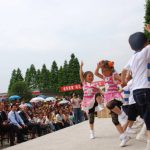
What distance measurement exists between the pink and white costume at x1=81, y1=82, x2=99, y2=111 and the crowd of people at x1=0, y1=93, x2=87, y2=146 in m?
3.95

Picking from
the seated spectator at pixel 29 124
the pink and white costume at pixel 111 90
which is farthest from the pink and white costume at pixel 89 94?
the seated spectator at pixel 29 124

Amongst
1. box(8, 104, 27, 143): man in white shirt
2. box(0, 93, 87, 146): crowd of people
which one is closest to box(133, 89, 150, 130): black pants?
box(0, 93, 87, 146): crowd of people

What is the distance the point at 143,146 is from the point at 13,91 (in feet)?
220

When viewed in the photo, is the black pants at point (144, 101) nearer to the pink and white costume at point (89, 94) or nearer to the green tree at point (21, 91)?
the pink and white costume at point (89, 94)

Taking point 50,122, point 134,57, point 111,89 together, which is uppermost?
point 134,57

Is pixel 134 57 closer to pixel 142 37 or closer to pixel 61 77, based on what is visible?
pixel 142 37

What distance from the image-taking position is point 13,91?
72.7 metres

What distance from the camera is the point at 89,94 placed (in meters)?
9.28

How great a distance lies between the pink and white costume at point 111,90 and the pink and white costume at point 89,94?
116cm

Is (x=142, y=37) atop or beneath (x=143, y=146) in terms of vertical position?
atop

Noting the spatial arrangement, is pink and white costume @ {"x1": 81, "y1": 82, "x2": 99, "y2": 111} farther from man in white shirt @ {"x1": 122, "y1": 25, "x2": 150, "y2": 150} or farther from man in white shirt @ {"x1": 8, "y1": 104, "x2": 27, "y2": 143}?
man in white shirt @ {"x1": 8, "y1": 104, "x2": 27, "y2": 143}

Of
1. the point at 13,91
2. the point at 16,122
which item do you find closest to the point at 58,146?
the point at 16,122

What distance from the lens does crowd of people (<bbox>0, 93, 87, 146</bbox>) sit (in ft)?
41.5

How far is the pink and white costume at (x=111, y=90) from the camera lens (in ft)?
25.8
